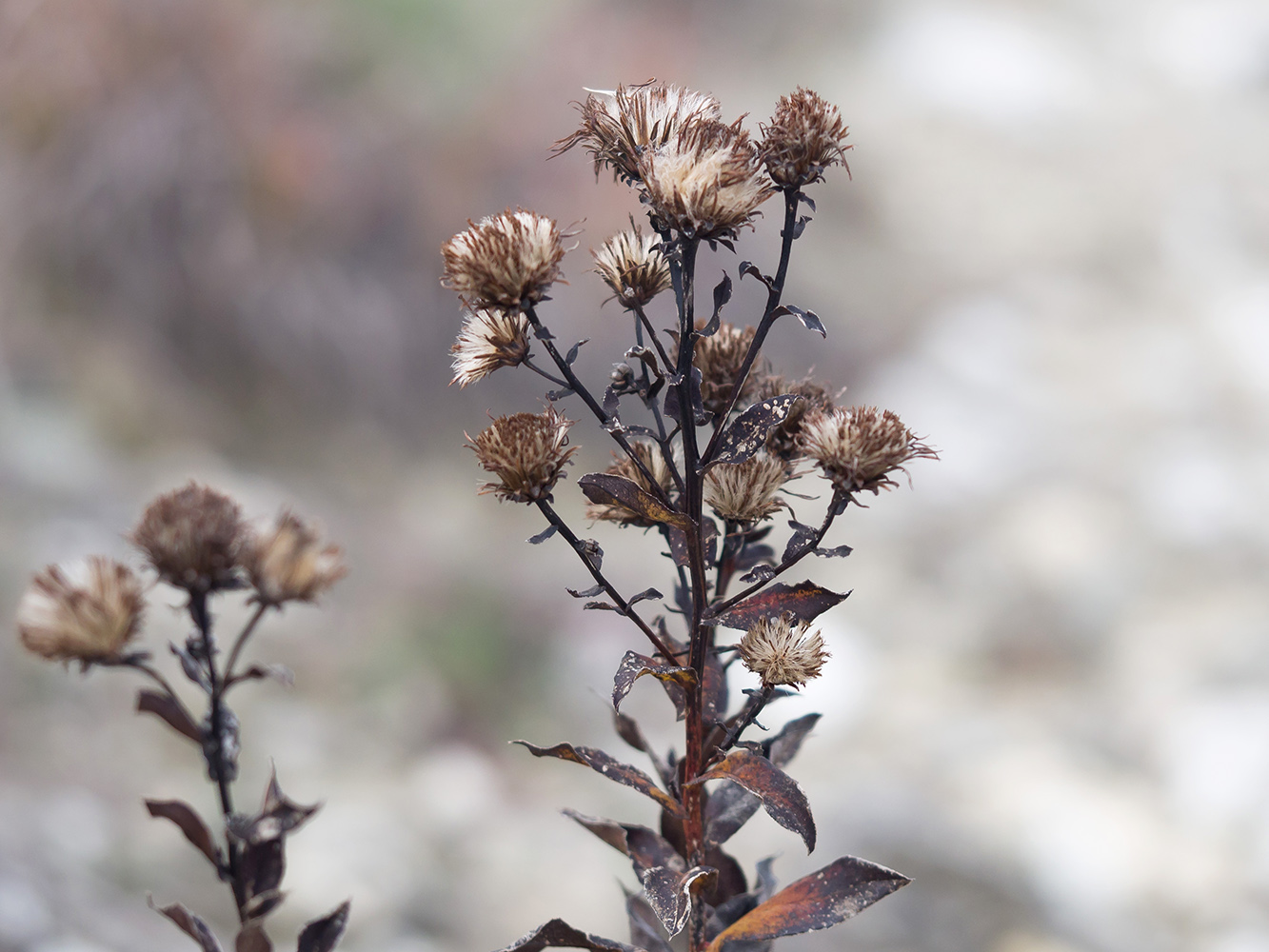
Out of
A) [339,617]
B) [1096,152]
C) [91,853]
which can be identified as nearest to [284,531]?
[91,853]

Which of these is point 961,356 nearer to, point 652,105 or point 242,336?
point 242,336

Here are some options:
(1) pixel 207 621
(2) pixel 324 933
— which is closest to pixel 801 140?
(1) pixel 207 621

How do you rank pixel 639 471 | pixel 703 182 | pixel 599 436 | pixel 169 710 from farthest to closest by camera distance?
1. pixel 599 436
2. pixel 169 710
3. pixel 639 471
4. pixel 703 182

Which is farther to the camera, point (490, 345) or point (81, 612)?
point (81, 612)

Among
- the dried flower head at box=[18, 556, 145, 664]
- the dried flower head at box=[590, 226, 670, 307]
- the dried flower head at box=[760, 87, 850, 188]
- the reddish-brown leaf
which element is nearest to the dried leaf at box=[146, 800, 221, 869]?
the dried flower head at box=[18, 556, 145, 664]

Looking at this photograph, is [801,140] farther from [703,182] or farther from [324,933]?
[324,933]
